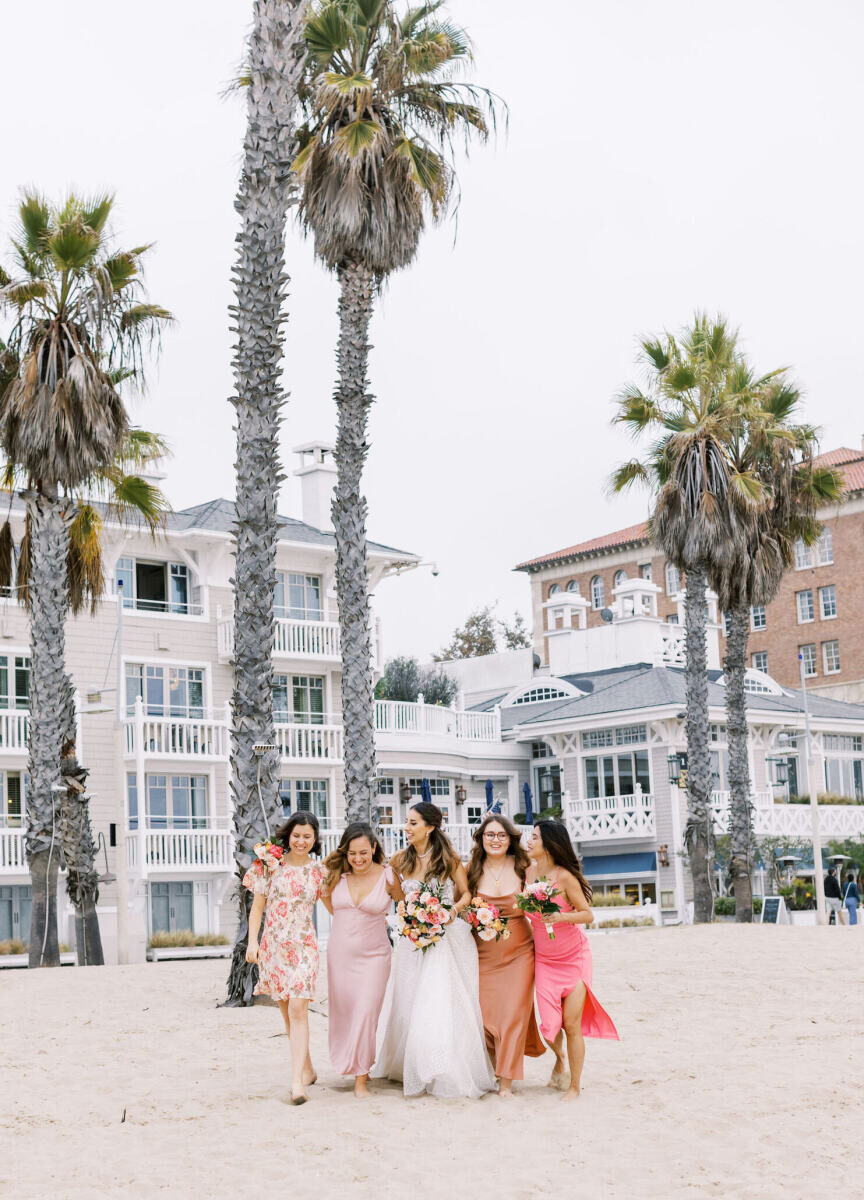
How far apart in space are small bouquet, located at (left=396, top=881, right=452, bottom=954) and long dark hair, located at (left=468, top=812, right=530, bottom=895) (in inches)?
14.0

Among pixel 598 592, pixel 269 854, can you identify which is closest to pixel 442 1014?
pixel 269 854

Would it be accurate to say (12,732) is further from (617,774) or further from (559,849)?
(559,849)

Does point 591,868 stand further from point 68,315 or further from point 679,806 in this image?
point 68,315

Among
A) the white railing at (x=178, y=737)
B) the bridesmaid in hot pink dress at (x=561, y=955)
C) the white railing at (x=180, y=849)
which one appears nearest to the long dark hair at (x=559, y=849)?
the bridesmaid in hot pink dress at (x=561, y=955)

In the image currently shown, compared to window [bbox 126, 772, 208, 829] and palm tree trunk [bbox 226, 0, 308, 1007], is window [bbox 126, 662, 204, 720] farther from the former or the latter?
palm tree trunk [bbox 226, 0, 308, 1007]

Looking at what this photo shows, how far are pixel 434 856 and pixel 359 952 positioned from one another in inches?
29.0

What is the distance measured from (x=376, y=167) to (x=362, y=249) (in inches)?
45.0

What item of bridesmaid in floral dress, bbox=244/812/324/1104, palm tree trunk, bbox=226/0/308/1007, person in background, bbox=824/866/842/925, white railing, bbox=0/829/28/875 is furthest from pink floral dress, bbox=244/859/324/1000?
person in background, bbox=824/866/842/925

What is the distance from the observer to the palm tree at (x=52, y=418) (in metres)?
23.1

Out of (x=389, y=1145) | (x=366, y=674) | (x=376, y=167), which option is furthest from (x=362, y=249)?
(x=389, y=1145)

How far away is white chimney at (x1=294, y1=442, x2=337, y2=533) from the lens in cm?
4475

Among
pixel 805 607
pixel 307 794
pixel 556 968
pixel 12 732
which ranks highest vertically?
pixel 805 607

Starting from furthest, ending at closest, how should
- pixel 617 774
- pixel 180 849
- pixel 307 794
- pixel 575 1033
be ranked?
1. pixel 617 774
2. pixel 307 794
3. pixel 180 849
4. pixel 575 1033

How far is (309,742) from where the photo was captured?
40469 millimetres
